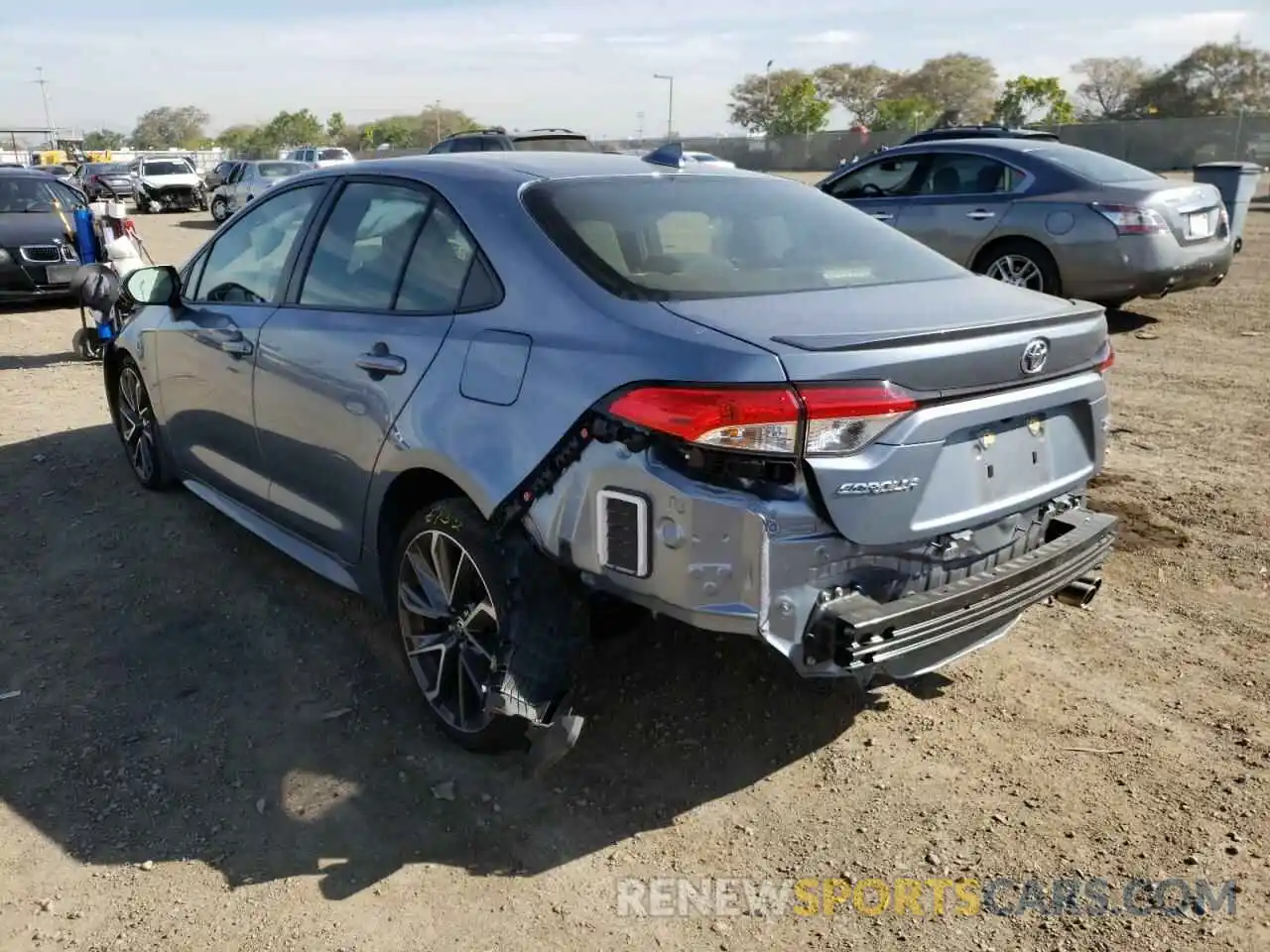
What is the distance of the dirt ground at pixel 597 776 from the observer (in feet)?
8.66

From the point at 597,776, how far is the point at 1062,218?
7.41 m

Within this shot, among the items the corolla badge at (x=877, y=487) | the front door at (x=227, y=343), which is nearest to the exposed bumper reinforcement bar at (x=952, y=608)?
the corolla badge at (x=877, y=487)

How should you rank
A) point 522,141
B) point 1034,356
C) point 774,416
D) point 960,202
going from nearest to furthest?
point 774,416 → point 1034,356 → point 960,202 → point 522,141

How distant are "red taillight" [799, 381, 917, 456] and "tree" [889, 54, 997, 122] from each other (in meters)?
106

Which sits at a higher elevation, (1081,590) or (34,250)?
(1081,590)

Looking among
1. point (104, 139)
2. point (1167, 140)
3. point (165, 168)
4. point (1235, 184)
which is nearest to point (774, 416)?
point (1235, 184)

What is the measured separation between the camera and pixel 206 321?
14.5 ft

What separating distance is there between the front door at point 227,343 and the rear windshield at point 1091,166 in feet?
23.7

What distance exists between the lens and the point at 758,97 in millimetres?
111812

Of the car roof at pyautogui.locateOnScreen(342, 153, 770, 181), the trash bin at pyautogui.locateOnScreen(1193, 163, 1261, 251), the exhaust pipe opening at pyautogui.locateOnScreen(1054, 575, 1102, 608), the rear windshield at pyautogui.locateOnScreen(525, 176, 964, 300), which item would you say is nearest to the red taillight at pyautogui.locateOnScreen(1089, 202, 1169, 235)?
the trash bin at pyautogui.locateOnScreen(1193, 163, 1261, 251)

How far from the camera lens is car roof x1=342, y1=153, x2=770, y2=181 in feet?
11.1

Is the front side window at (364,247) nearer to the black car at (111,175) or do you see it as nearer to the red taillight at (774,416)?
the red taillight at (774,416)

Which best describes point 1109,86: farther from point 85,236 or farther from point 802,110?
point 85,236

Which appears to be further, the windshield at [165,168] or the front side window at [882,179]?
the windshield at [165,168]
